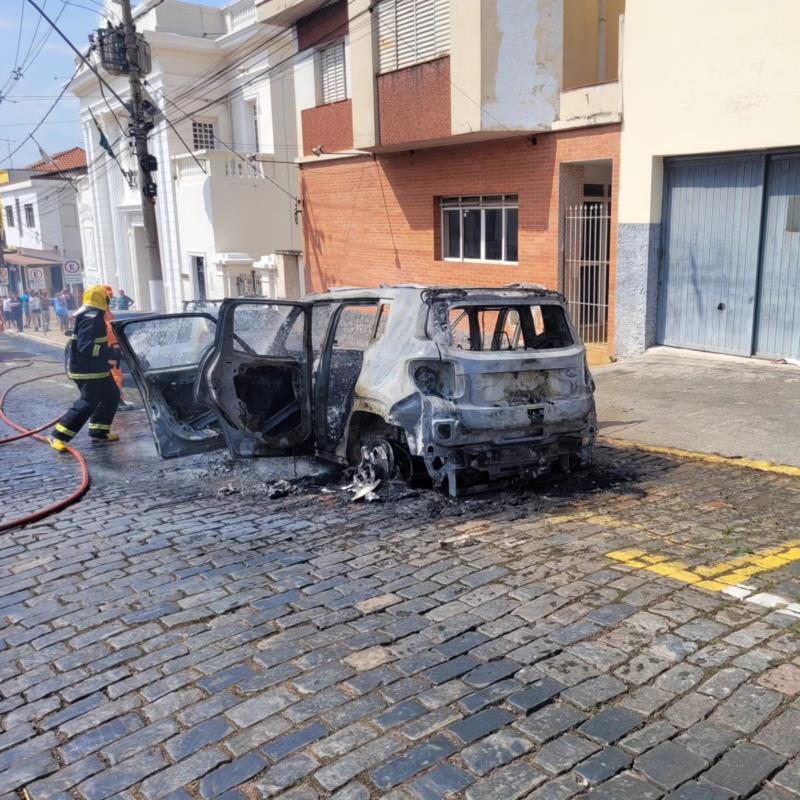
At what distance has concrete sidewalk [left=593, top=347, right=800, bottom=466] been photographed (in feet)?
25.2

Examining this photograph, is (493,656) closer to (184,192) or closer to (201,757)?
(201,757)

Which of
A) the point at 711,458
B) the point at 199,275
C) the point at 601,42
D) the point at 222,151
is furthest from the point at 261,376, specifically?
the point at 199,275

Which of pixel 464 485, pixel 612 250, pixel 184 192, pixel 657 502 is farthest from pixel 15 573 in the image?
pixel 184 192

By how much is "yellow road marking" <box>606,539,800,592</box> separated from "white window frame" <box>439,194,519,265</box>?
33.0 ft

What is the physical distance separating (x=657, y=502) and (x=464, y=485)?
1.45m

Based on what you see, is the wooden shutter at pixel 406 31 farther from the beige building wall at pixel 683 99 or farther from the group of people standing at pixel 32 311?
the group of people standing at pixel 32 311

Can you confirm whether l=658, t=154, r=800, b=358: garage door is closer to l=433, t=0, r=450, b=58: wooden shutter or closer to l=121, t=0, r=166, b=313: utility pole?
l=433, t=0, r=450, b=58: wooden shutter

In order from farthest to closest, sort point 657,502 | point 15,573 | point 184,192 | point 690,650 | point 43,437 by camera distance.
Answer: point 184,192
point 43,437
point 657,502
point 15,573
point 690,650

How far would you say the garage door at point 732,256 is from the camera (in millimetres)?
10492

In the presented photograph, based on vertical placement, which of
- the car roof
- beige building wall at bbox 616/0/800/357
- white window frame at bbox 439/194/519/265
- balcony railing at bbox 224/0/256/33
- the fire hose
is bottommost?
the fire hose

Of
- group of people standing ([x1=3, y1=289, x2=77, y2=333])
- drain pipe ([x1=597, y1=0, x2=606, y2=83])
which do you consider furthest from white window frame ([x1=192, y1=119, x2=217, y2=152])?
drain pipe ([x1=597, y1=0, x2=606, y2=83])

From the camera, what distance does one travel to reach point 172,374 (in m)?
8.32

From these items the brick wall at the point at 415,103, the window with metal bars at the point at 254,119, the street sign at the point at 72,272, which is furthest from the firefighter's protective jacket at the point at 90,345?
the street sign at the point at 72,272

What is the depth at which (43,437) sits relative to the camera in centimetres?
968
